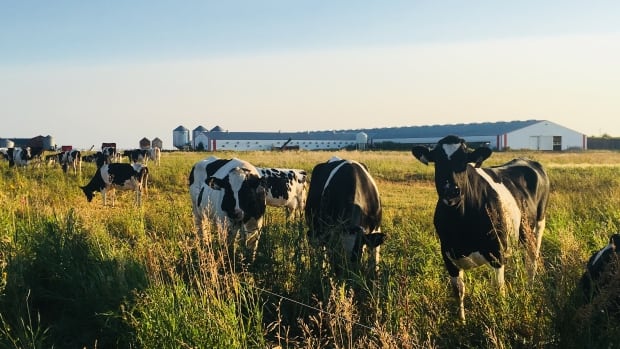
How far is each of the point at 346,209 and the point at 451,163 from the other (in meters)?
1.83

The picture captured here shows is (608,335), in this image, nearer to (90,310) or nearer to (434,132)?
(90,310)

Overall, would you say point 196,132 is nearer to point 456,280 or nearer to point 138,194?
point 138,194

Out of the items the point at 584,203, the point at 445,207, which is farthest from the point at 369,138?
the point at 445,207

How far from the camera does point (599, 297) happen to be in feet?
13.6

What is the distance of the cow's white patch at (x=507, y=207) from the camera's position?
268 inches

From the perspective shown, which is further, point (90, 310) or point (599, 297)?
point (90, 310)

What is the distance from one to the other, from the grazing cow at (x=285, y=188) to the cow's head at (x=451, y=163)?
27.1 ft

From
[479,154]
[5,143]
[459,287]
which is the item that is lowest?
[459,287]

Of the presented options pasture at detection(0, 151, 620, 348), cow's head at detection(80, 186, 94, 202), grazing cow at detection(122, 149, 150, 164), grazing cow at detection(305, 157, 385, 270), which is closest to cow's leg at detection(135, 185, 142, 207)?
cow's head at detection(80, 186, 94, 202)

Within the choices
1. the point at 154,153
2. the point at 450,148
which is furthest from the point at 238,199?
the point at 154,153

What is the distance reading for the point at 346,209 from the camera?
8039mm

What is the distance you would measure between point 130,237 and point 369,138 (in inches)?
3878

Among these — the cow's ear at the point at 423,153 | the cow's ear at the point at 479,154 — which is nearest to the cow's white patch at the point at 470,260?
the cow's ear at the point at 479,154

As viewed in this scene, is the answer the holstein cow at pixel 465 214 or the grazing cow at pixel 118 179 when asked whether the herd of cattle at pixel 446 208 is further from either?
the grazing cow at pixel 118 179
